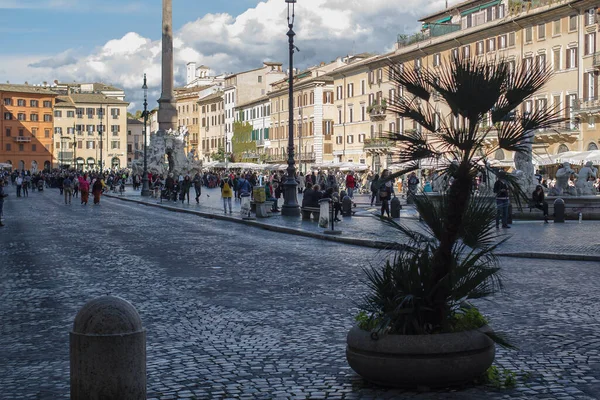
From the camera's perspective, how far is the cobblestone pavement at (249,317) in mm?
6375

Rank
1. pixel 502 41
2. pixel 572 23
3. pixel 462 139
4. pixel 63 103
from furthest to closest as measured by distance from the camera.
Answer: pixel 63 103
pixel 502 41
pixel 572 23
pixel 462 139

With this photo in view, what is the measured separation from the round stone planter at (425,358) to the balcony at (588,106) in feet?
160

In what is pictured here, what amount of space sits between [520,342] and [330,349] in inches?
62.2

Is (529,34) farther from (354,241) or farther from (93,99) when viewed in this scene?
(93,99)

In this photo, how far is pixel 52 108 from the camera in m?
141

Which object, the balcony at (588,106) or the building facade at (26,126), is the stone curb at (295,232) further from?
the building facade at (26,126)

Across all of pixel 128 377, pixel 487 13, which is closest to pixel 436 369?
pixel 128 377

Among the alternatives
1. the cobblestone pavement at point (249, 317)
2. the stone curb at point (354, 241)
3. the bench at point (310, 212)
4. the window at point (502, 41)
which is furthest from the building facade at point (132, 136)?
the cobblestone pavement at point (249, 317)

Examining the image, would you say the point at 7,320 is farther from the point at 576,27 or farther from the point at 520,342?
the point at 576,27

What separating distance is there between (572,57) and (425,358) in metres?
52.3

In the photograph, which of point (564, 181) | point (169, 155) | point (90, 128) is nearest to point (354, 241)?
point (564, 181)

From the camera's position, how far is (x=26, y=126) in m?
137

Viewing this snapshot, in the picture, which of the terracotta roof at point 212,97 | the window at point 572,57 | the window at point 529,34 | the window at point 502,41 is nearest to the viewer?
the window at point 572,57

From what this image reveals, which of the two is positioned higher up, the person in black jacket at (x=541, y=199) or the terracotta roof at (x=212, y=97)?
the terracotta roof at (x=212, y=97)
